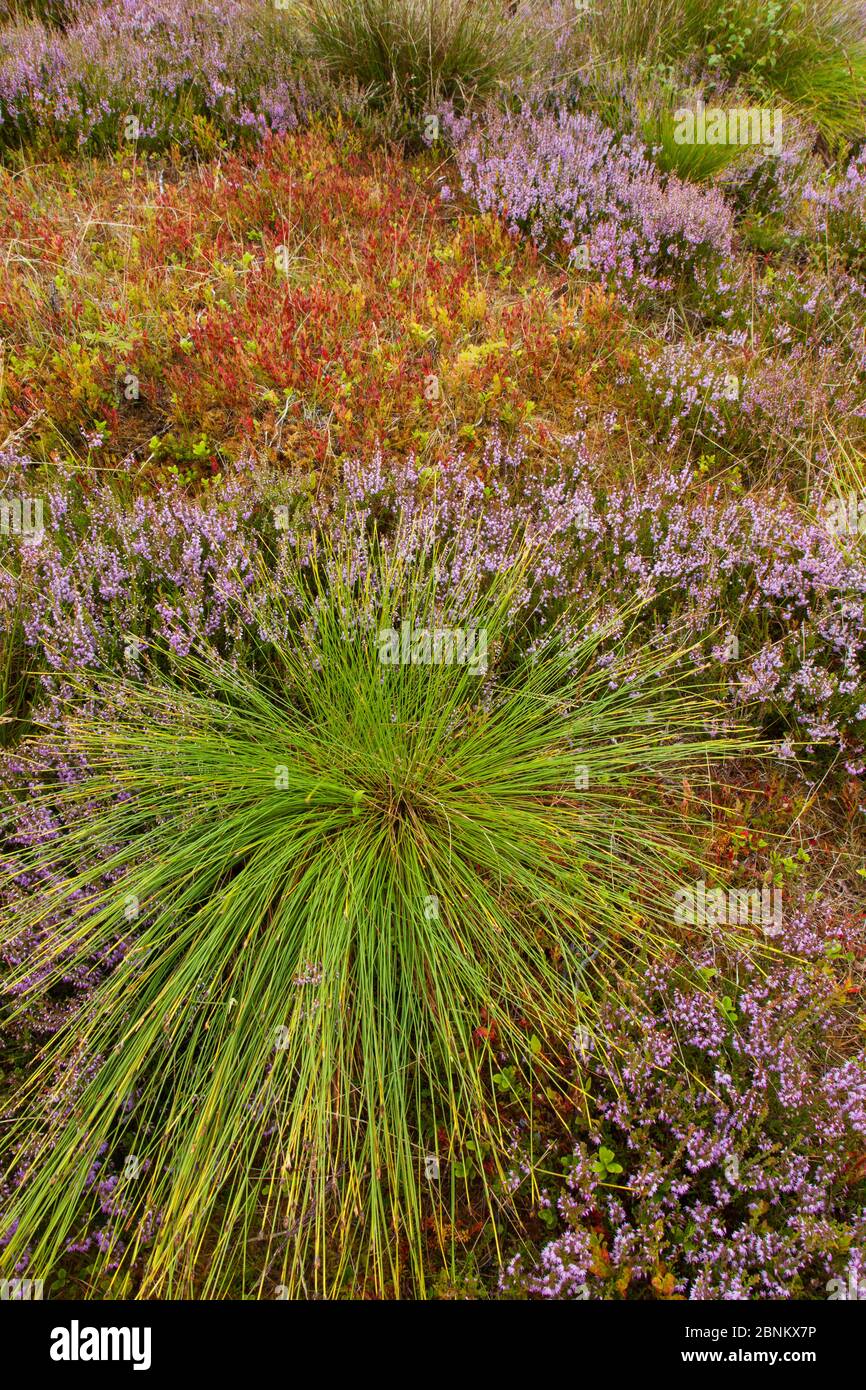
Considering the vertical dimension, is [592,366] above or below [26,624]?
above

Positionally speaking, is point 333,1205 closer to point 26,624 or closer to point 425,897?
point 425,897

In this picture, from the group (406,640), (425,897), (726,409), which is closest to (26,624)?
(406,640)

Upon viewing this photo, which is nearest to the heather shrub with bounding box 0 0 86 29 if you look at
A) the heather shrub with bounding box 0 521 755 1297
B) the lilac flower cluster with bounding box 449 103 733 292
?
the lilac flower cluster with bounding box 449 103 733 292

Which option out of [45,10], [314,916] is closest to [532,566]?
[314,916]

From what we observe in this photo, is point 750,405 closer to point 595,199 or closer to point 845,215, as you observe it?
point 595,199

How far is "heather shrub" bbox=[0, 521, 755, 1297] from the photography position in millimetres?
2057

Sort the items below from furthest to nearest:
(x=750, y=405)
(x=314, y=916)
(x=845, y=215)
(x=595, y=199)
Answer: (x=845, y=215)
(x=595, y=199)
(x=750, y=405)
(x=314, y=916)

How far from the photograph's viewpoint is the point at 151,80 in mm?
5531

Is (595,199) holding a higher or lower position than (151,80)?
lower

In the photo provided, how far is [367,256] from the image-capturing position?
4637mm

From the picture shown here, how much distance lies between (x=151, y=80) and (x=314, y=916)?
5.86m

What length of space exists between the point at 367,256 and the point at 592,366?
150 centimetres

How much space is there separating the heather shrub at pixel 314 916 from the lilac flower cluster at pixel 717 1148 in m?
0.19

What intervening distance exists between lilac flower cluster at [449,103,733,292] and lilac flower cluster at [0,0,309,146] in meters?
1.41
